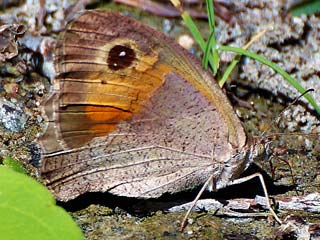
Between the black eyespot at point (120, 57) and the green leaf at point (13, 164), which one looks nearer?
the black eyespot at point (120, 57)

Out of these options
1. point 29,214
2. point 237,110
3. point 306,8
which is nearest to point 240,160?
point 237,110

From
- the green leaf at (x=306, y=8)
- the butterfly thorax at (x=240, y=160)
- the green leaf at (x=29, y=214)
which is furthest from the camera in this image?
the green leaf at (x=306, y=8)

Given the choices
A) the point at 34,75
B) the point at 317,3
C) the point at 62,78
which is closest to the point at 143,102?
the point at 62,78

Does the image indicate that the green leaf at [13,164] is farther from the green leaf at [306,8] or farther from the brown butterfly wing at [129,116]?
the green leaf at [306,8]

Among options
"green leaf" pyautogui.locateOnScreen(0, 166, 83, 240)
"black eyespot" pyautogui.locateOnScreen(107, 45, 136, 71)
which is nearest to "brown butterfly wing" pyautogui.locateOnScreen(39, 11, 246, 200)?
"black eyespot" pyautogui.locateOnScreen(107, 45, 136, 71)

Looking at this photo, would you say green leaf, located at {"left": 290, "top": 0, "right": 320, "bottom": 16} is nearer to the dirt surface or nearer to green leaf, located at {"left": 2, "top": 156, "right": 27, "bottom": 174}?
the dirt surface

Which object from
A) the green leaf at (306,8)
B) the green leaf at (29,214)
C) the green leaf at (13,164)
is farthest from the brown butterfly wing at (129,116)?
the green leaf at (306,8)

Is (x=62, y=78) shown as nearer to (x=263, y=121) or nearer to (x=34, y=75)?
(x=34, y=75)
